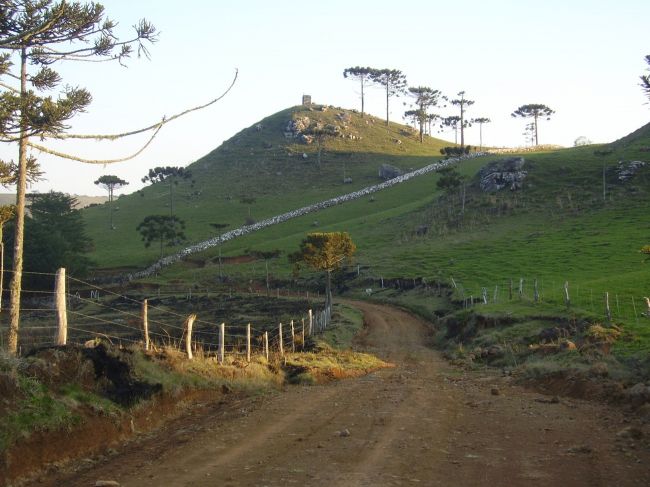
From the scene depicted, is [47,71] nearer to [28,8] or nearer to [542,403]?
[28,8]

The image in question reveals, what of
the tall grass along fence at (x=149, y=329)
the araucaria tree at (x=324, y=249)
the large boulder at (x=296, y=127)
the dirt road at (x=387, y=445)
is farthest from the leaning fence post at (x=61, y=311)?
the large boulder at (x=296, y=127)

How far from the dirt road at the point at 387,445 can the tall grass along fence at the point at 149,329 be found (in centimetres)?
339

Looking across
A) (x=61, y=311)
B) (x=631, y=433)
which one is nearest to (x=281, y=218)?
(x=61, y=311)

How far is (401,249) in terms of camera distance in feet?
244

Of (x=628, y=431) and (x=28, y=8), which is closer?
(x=628, y=431)

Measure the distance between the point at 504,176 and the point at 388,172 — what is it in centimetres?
4589

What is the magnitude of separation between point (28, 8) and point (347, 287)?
2090 inches

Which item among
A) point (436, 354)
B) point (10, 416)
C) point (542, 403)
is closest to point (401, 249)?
point (436, 354)

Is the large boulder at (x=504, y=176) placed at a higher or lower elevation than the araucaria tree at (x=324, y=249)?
Answer: higher

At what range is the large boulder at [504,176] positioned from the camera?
310 ft

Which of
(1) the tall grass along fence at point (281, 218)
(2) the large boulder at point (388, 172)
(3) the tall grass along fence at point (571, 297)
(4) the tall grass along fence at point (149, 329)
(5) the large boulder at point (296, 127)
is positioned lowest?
(4) the tall grass along fence at point (149, 329)

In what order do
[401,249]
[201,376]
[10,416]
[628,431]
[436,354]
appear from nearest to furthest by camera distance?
[10,416], [628,431], [201,376], [436,354], [401,249]

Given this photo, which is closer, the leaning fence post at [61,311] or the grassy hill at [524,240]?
the leaning fence post at [61,311]

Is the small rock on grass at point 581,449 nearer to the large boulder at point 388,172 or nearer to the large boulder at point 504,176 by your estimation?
the large boulder at point 504,176
